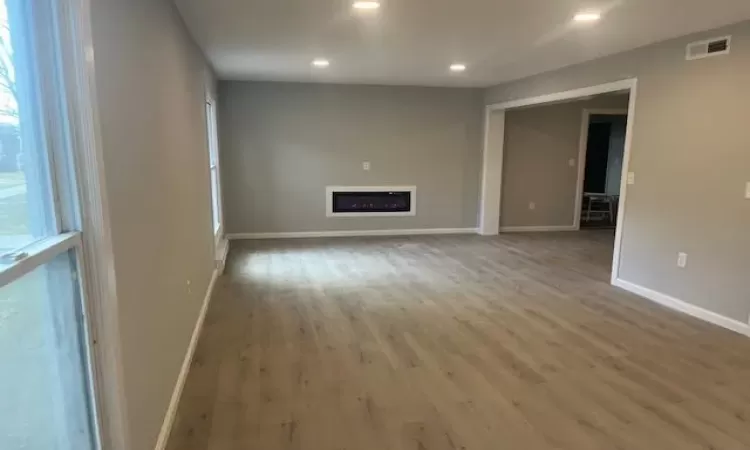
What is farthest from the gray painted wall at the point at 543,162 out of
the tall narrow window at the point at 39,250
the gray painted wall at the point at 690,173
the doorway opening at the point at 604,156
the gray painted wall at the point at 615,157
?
the tall narrow window at the point at 39,250

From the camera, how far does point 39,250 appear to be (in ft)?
3.77

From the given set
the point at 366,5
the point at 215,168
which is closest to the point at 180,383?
the point at 366,5

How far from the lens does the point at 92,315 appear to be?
4.64 ft

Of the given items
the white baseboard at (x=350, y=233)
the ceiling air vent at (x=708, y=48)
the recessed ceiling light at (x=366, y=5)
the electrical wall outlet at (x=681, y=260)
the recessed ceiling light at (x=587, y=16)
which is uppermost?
the recessed ceiling light at (x=587, y=16)

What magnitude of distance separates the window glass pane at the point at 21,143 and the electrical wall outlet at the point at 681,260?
464 cm

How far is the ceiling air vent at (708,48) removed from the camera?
3725mm

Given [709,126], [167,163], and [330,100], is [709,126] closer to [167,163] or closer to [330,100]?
[167,163]

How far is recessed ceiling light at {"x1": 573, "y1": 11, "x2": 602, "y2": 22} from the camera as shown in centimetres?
322

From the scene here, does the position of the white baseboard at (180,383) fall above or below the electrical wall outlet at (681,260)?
below

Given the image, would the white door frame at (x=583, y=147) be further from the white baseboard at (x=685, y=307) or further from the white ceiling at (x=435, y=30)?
the white baseboard at (x=685, y=307)

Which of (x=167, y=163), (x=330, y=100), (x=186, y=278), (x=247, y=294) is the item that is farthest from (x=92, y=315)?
(x=330, y=100)

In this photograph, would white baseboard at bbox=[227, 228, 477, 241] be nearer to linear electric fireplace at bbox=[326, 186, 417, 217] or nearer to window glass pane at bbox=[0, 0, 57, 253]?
linear electric fireplace at bbox=[326, 186, 417, 217]

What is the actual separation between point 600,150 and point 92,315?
34.1ft

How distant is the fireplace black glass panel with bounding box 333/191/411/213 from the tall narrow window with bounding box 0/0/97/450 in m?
6.01
